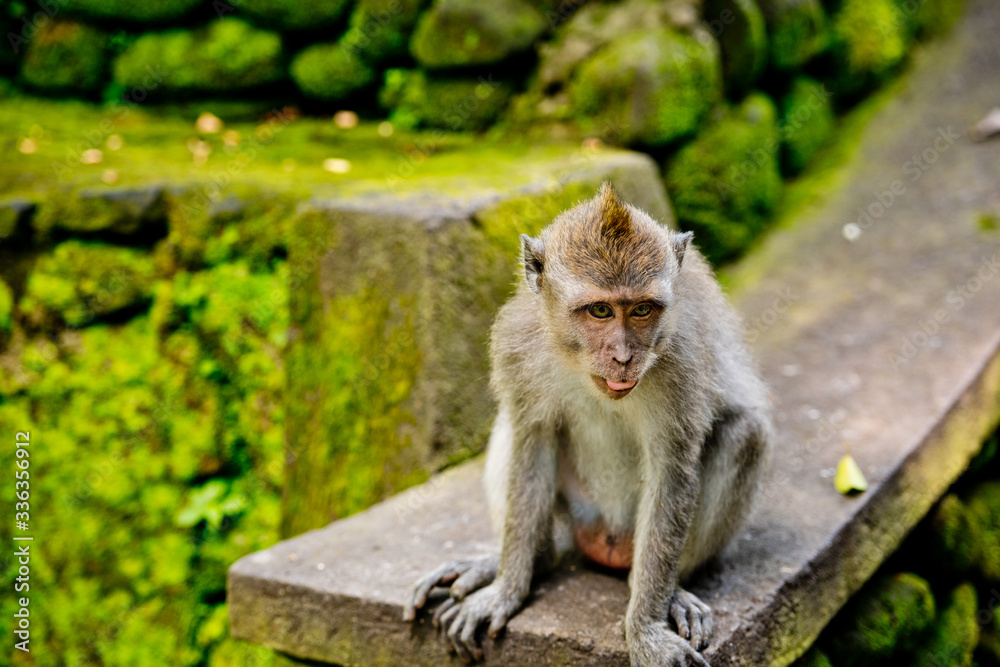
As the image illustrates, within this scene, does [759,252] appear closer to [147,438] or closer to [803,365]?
[803,365]

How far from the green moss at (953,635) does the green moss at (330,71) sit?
14.5 ft

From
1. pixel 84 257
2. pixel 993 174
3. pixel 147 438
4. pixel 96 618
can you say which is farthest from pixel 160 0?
pixel 993 174

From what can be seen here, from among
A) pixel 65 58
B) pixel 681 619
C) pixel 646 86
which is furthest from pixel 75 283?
pixel 681 619

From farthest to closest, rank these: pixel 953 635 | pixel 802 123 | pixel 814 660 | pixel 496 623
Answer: pixel 802 123
pixel 953 635
pixel 814 660
pixel 496 623

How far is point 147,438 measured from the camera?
4.67 meters

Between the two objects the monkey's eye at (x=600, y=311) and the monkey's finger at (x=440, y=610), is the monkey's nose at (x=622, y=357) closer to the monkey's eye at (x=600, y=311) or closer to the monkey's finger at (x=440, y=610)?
the monkey's eye at (x=600, y=311)

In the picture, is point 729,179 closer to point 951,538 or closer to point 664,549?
point 951,538

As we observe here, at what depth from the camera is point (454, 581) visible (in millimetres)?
2928

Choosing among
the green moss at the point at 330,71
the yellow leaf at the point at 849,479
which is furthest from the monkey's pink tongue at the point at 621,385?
the green moss at the point at 330,71

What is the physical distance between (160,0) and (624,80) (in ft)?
10.5

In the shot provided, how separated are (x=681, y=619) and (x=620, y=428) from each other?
584 mm

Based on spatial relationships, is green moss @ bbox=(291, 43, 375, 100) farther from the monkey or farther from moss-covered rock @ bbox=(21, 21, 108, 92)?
the monkey

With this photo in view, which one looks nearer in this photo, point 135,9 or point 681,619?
point 681,619

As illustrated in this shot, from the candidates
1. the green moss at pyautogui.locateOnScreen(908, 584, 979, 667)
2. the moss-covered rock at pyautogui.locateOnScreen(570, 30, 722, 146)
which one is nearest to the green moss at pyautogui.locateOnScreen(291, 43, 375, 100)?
the moss-covered rock at pyautogui.locateOnScreen(570, 30, 722, 146)
